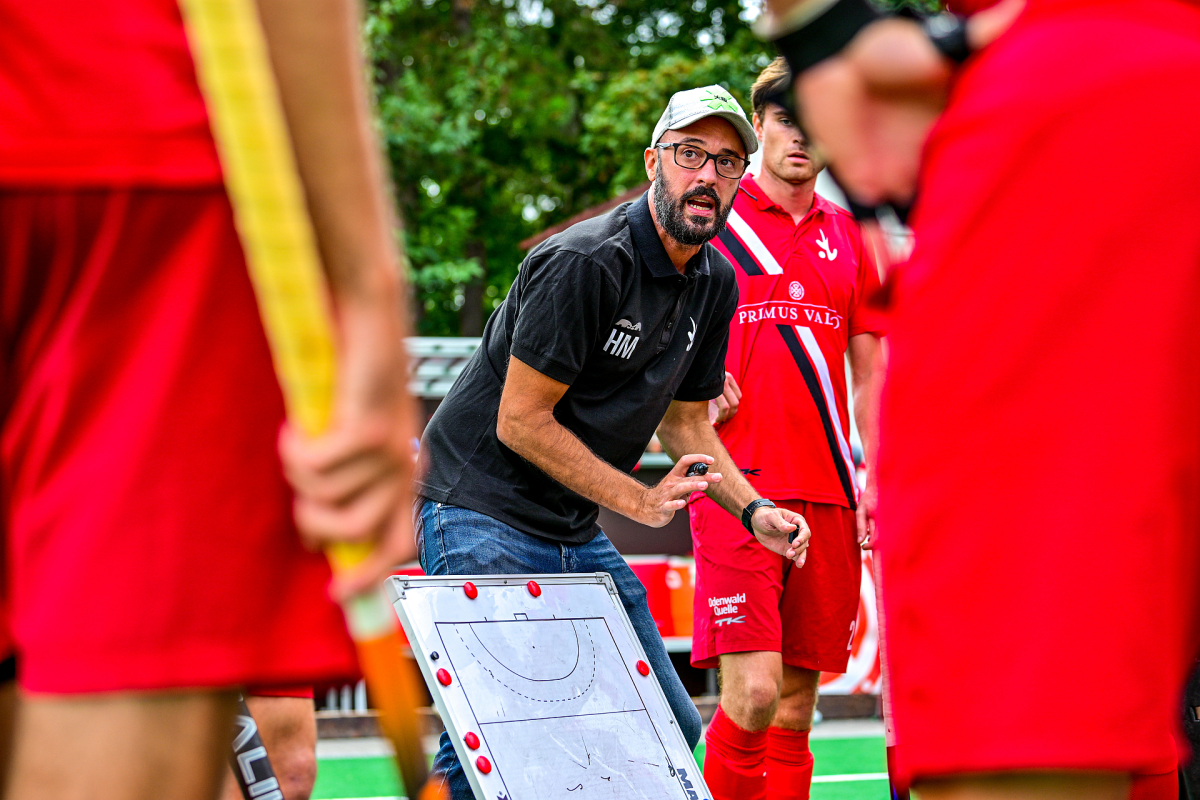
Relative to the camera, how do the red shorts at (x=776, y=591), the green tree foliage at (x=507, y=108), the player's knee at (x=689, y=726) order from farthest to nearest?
1. the green tree foliage at (x=507, y=108)
2. the red shorts at (x=776, y=591)
3. the player's knee at (x=689, y=726)

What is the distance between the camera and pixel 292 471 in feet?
3.19

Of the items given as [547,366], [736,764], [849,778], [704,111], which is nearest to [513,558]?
[547,366]

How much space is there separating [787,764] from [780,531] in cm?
101

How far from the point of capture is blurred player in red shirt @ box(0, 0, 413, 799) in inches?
38.7

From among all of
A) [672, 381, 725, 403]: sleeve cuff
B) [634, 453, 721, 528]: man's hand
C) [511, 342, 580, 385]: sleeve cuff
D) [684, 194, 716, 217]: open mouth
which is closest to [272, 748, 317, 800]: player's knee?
[634, 453, 721, 528]: man's hand

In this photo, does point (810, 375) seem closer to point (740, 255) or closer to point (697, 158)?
point (740, 255)

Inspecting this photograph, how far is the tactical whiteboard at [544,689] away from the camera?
313cm

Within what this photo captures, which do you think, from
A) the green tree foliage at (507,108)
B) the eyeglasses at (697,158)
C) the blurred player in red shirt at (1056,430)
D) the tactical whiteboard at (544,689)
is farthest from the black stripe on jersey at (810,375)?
the green tree foliage at (507,108)

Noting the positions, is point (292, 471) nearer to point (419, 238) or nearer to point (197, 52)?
point (197, 52)

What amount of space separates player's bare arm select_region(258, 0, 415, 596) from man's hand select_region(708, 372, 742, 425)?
3.55m

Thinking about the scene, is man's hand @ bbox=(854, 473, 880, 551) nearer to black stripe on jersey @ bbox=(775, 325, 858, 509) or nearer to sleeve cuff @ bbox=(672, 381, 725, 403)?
black stripe on jersey @ bbox=(775, 325, 858, 509)

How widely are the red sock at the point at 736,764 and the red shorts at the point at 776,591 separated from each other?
0.28 m

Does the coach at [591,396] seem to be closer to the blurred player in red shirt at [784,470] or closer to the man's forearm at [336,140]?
the blurred player in red shirt at [784,470]

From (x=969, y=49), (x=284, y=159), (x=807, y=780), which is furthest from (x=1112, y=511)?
(x=807, y=780)
